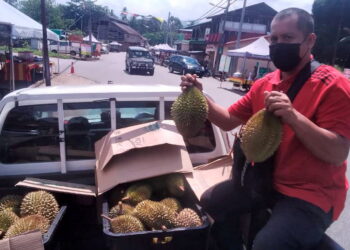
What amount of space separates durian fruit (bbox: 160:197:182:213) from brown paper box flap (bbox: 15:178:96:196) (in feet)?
1.94

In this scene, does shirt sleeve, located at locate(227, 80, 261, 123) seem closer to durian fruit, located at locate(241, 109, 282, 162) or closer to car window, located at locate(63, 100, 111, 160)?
durian fruit, located at locate(241, 109, 282, 162)

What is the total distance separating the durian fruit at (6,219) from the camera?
223cm

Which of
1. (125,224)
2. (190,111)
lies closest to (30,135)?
(125,224)

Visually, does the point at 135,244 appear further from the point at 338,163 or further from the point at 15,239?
the point at 338,163

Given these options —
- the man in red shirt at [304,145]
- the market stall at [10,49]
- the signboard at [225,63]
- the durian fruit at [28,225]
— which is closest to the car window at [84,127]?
the durian fruit at [28,225]

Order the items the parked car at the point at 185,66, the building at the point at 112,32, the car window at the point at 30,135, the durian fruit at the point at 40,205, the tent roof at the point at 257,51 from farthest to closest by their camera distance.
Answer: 1. the building at the point at 112,32
2. the parked car at the point at 185,66
3. the tent roof at the point at 257,51
4. the car window at the point at 30,135
5. the durian fruit at the point at 40,205

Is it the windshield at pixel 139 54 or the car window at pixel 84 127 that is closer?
the car window at pixel 84 127

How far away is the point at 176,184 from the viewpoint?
2529 mm

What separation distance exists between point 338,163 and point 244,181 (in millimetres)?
553

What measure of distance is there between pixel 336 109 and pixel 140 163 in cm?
150

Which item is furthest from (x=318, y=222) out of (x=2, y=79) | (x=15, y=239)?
(x=2, y=79)

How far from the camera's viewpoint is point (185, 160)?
259 cm

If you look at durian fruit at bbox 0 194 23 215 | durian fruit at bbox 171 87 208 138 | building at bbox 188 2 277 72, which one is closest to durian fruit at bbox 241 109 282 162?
durian fruit at bbox 171 87 208 138

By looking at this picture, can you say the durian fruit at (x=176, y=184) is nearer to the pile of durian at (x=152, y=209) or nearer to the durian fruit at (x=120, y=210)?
the pile of durian at (x=152, y=209)
